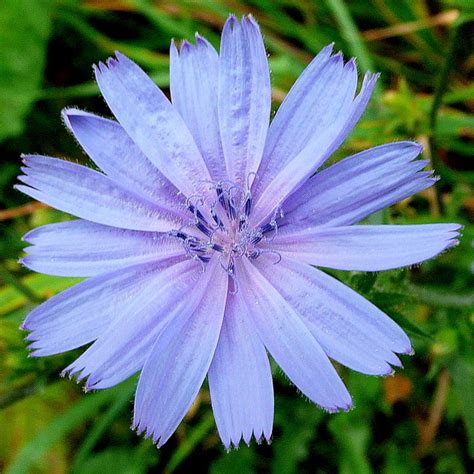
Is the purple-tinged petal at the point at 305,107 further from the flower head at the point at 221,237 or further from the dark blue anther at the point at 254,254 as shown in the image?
the dark blue anther at the point at 254,254

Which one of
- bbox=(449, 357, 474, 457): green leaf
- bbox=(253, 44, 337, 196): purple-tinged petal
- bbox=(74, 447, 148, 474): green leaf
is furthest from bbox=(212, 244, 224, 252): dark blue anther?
bbox=(74, 447, 148, 474): green leaf

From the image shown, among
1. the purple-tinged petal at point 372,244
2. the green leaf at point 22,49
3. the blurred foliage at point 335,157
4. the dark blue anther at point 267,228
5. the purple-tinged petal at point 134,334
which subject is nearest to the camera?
the purple-tinged petal at point 372,244

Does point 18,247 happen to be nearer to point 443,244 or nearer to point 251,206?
point 251,206

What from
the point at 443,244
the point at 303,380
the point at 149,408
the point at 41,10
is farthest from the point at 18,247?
the point at 443,244

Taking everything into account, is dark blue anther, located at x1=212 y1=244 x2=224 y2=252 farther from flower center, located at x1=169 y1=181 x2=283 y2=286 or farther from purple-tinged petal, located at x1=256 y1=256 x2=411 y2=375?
purple-tinged petal, located at x1=256 y1=256 x2=411 y2=375

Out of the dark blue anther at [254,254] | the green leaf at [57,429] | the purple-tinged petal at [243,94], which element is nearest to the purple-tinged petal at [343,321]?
the dark blue anther at [254,254]

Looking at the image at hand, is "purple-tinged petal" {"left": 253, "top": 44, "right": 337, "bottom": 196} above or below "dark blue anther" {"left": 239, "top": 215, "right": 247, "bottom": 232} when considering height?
above
